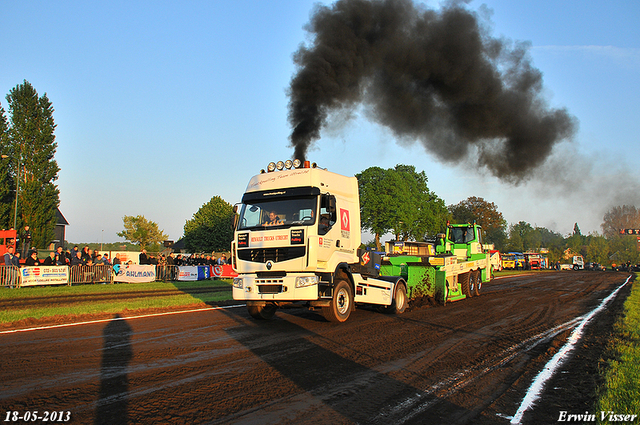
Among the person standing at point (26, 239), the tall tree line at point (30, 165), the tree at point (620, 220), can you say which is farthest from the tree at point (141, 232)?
the tree at point (620, 220)

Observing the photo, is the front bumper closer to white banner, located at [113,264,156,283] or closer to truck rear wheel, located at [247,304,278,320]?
truck rear wheel, located at [247,304,278,320]

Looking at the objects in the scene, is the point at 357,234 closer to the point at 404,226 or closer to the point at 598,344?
the point at 598,344

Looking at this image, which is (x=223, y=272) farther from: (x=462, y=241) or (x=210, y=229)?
(x=210, y=229)

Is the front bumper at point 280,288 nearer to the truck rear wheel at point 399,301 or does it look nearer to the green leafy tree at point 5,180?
the truck rear wheel at point 399,301

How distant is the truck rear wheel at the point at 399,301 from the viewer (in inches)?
484

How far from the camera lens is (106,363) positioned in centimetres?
620

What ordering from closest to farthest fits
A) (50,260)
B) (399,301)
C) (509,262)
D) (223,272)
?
(399,301) < (50,260) < (223,272) < (509,262)

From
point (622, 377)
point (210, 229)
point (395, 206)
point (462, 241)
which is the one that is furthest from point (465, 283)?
point (210, 229)

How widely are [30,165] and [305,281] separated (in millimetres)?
47257

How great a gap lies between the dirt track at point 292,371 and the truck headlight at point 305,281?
0.99 m

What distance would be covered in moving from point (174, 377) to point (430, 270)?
10.6m

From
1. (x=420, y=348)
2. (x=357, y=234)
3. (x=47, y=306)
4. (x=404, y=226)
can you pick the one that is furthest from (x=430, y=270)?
(x=404, y=226)

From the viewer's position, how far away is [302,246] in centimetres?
945

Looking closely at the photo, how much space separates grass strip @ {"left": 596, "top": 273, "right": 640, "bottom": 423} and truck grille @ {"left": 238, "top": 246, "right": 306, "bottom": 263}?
18.9ft
